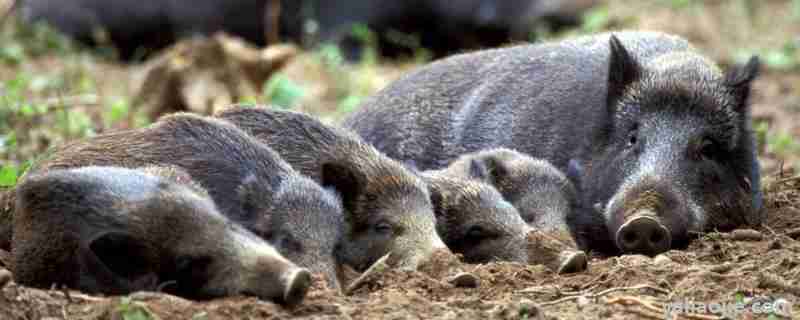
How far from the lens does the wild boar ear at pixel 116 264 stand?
4.34 metres

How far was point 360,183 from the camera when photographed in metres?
5.44

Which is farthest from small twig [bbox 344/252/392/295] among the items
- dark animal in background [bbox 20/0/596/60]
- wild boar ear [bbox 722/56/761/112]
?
dark animal in background [bbox 20/0/596/60]

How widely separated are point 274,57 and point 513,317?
6120 millimetres

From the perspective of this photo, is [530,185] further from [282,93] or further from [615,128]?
[282,93]

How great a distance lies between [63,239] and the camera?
14.5 ft

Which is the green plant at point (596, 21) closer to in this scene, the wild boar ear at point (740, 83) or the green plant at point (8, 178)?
the wild boar ear at point (740, 83)

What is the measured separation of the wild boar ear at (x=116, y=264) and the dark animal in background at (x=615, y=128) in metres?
2.08

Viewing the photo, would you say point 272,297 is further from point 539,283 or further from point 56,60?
point 56,60

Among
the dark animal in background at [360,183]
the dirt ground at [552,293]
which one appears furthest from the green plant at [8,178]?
the dirt ground at [552,293]

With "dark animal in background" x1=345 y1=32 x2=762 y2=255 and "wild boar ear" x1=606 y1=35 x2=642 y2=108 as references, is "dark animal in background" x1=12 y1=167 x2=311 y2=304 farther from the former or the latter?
"wild boar ear" x1=606 y1=35 x2=642 y2=108

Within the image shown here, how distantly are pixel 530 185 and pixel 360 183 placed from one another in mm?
974

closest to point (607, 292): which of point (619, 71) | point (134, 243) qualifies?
Result: point (134, 243)

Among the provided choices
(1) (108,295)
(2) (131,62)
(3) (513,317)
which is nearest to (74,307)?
(1) (108,295)

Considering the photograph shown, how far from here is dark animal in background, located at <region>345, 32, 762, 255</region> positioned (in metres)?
5.73
